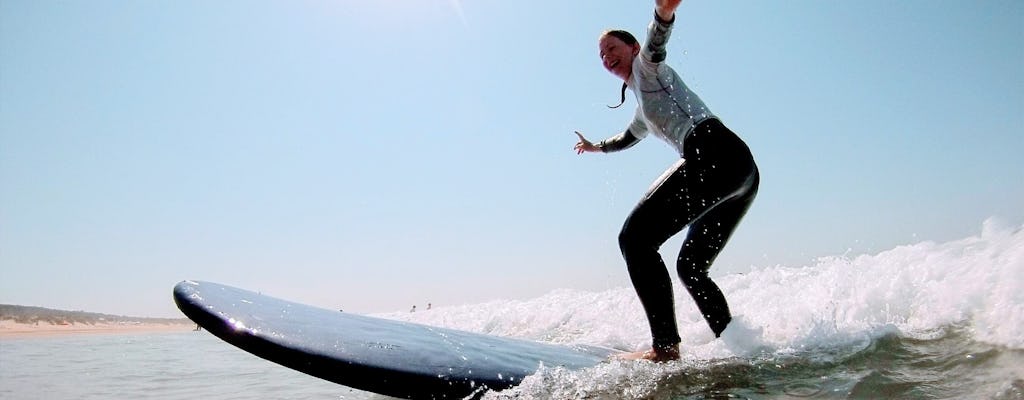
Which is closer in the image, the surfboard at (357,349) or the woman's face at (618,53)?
the surfboard at (357,349)

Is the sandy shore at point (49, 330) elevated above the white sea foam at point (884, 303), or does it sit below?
below

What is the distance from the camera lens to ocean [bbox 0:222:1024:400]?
6.66 feet

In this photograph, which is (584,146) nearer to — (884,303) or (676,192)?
(676,192)

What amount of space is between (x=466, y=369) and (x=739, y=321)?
1.49 m

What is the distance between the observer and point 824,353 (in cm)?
264

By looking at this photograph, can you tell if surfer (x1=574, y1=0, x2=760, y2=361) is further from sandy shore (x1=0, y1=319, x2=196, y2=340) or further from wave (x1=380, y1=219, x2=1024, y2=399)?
sandy shore (x1=0, y1=319, x2=196, y2=340)

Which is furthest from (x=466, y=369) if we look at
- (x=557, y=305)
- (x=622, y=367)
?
(x=557, y=305)

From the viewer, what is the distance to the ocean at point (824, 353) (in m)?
2.03

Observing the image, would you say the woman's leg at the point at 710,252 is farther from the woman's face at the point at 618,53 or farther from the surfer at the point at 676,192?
the woman's face at the point at 618,53

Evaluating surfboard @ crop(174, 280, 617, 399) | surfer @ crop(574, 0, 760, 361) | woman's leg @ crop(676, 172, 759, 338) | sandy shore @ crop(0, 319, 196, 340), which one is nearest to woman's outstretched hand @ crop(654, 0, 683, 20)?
surfer @ crop(574, 0, 760, 361)

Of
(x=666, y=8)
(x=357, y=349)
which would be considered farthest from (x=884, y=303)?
(x=357, y=349)

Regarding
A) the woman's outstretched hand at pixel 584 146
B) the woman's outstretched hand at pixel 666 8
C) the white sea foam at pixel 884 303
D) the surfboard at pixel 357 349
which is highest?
the woman's outstretched hand at pixel 666 8

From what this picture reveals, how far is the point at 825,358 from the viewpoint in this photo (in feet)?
8.26

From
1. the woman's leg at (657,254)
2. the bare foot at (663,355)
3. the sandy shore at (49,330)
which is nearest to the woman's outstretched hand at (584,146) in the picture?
the woman's leg at (657,254)
